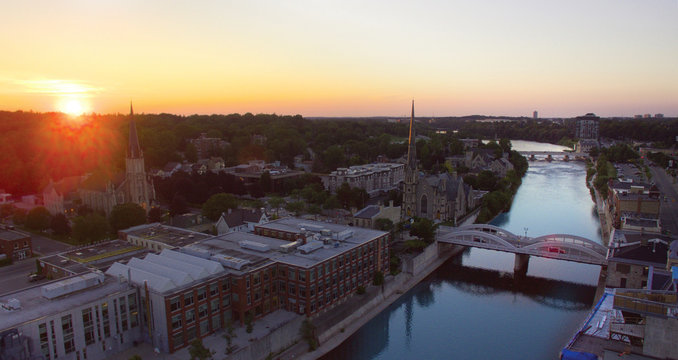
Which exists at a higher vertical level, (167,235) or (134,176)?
(134,176)

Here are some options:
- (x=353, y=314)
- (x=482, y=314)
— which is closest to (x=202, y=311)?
(x=353, y=314)

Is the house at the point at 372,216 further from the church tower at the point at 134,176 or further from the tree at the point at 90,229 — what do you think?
the church tower at the point at 134,176

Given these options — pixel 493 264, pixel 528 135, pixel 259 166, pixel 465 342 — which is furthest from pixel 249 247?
pixel 528 135

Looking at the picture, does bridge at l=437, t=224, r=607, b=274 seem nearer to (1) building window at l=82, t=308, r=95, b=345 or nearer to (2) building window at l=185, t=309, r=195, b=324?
(2) building window at l=185, t=309, r=195, b=324

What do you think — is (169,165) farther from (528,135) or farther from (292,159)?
(528,135)

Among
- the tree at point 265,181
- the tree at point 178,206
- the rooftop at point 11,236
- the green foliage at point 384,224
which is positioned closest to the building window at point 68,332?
the rooftop at point 11,236

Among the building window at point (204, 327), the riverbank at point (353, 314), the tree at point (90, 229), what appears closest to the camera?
the building window at point (204, 327)

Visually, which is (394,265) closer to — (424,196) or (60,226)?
(424,196)
